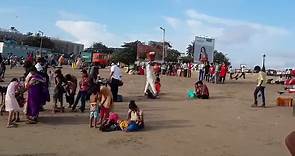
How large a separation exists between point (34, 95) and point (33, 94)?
38 millimetres

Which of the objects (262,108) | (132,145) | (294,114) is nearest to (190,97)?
(262,108)

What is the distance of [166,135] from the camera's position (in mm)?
11984

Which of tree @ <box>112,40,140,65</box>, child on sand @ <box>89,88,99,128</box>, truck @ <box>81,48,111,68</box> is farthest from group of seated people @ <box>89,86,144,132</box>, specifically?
tree @ <box>112,40,140,65</box>

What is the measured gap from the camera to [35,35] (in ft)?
406

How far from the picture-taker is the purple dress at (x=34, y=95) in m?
12.8

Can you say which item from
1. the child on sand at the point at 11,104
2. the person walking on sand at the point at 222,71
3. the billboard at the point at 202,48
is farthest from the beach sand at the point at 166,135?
the billboard at the point at 202,48

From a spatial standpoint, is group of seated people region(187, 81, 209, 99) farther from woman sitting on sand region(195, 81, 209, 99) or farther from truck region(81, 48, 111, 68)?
truck region(81, 48, 111, 68)

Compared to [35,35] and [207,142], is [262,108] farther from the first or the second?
[35,35]

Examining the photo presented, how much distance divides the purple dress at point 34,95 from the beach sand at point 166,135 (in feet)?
1.22

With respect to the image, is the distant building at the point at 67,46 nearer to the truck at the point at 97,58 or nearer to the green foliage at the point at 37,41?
the green foliage at the point at 37,41

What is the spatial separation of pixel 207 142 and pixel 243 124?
11.1 feet

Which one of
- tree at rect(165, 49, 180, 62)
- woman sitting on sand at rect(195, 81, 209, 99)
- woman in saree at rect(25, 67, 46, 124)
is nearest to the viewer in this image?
woman in saree at rect(25, 67, 46, 124)

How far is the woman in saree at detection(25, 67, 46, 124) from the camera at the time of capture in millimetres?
12750

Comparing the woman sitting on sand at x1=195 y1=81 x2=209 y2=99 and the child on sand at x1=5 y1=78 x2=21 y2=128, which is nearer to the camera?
the child on sand at x1=5 y1=78 x2=21 y2=128
